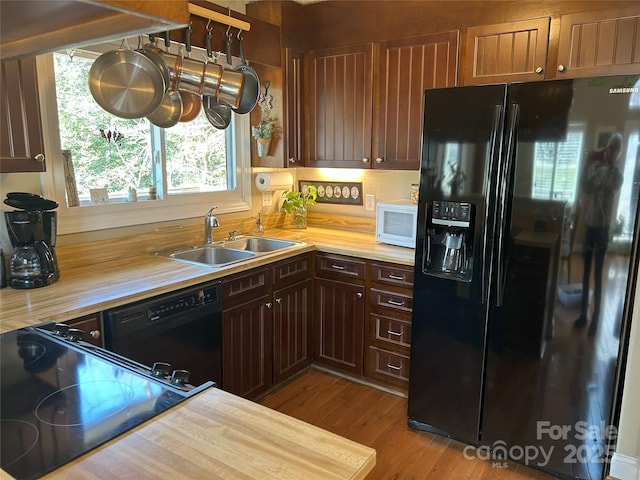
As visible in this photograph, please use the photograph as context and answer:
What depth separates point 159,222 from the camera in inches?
109

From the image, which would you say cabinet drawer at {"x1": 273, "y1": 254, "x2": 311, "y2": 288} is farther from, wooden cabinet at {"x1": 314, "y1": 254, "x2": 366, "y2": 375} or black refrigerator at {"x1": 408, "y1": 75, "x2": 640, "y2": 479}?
black refrigerator at {"x1": 408, "y1": 75, "x2": 640, "y2": 479}

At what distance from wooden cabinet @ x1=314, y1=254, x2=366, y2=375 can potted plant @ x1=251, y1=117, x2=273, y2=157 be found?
86 cm

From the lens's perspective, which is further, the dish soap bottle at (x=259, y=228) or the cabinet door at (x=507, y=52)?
the dish soap bottle at (x=259, y=228)

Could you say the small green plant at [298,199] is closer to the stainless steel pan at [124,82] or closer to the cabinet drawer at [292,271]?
the cabinet drawer at [292,271]

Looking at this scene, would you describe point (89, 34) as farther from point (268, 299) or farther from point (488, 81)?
point (488, 81)

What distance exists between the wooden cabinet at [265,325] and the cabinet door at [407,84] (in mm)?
897

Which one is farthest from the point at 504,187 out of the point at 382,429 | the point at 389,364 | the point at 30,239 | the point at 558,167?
the point at 30,239

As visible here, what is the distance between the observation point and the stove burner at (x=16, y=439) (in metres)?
0.92

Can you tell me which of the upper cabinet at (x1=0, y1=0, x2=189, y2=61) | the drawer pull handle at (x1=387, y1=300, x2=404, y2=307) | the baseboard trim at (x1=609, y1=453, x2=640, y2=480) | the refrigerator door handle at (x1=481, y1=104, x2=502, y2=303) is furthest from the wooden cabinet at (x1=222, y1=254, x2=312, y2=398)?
the baseboard trim at (x1=609, y1=453, x2=640, y2=480)

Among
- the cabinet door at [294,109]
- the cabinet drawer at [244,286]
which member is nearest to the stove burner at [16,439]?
the cabinet drawer at [244,286]

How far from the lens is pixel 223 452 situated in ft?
3.04

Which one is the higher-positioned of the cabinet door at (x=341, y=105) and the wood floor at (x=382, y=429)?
the cabinet door at (x=341, y=105)

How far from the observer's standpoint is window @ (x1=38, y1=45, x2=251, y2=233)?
228cm

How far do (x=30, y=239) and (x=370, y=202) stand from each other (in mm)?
2181
